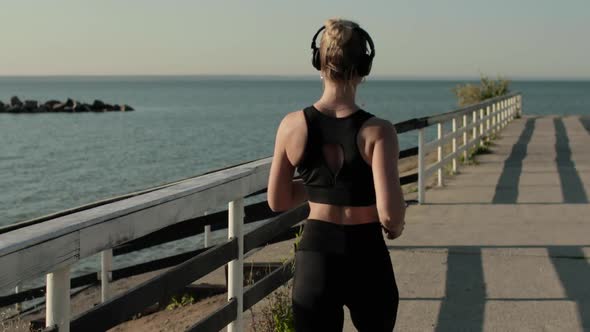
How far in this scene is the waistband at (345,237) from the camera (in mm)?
3270

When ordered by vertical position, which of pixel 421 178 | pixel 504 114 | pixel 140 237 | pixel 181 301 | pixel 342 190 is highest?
pixel 342 190

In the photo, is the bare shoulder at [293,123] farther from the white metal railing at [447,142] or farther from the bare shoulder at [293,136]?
the white metal railing at [447,142]

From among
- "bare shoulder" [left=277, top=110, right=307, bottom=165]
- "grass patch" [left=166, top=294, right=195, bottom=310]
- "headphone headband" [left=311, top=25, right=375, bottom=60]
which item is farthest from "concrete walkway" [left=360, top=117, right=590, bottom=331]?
"headphone headband" [left=311, top=25, right=375, bottom=60]

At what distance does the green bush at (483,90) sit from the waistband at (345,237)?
40992 mm

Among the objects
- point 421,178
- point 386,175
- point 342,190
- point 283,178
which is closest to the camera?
point 386,175

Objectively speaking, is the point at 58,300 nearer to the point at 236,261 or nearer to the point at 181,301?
the point at 236,261

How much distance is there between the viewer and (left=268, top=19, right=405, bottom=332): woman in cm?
316

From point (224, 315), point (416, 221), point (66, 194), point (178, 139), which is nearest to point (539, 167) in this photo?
point (416, 221)

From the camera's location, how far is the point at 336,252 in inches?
129

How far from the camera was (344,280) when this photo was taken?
10.8 feet

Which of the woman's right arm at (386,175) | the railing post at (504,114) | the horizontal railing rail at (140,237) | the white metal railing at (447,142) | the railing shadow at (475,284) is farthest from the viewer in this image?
the railing post at (504,114)

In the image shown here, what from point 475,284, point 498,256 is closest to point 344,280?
point 475,284

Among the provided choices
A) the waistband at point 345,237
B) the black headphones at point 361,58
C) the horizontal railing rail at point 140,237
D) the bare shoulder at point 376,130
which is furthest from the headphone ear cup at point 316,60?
the horizontal railing rail at point 140,237

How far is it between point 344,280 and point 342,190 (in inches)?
13.2
